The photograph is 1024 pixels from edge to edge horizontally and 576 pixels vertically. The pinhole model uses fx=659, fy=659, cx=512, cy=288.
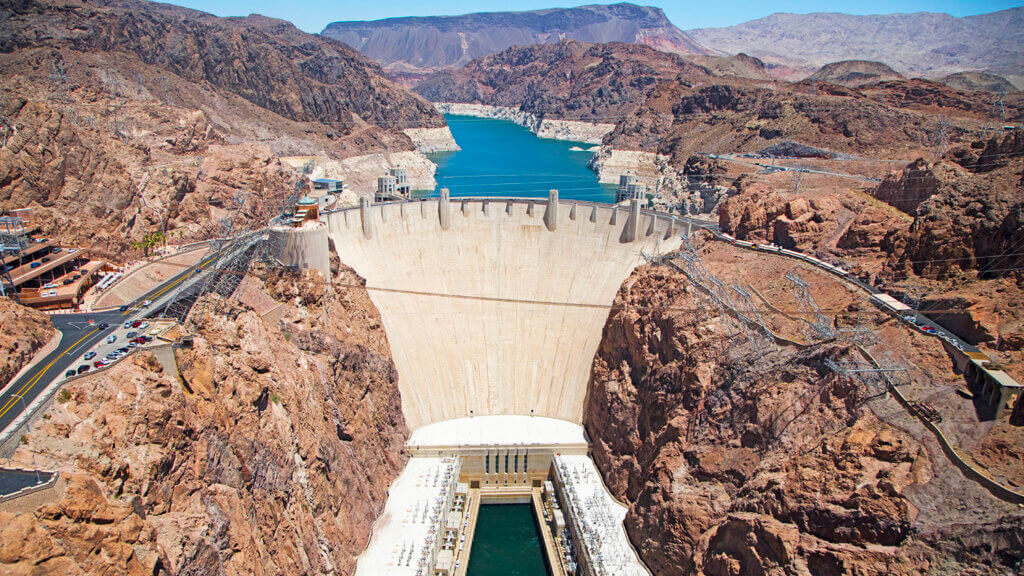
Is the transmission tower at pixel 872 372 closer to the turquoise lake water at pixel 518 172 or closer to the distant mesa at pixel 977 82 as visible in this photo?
the turquoise lake water at pixel 518 172

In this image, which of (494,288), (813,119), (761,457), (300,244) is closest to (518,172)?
(813,119)

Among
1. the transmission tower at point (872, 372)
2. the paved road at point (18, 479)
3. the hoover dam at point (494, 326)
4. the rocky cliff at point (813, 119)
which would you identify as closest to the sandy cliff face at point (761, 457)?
the transmission tower at point (872, 372)

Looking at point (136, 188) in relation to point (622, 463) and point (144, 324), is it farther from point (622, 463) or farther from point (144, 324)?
point (622, 463)

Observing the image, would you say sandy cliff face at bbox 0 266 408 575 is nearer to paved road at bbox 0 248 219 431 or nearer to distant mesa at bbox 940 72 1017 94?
paved road at bbox 0 248 219 431

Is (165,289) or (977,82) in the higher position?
(977,82)

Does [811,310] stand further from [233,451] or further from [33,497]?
[33,497]

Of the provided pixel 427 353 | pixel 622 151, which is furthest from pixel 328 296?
pixel 622 151
